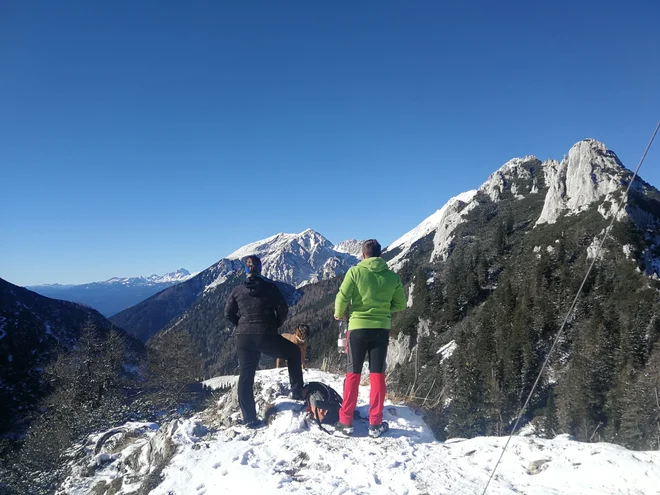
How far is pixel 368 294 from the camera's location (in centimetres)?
591

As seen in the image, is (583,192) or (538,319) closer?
(538,319)

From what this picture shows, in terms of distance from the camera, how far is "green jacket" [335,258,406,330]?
233 inches

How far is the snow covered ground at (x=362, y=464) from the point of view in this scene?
179 inches

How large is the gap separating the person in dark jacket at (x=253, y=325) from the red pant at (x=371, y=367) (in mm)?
1329

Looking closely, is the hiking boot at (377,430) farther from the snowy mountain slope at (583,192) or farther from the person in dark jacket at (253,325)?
the snowy mountain slope at (583,192)

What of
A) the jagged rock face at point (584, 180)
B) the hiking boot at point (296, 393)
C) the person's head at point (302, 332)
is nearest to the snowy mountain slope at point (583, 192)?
the jagged rock face at point (584, 180)

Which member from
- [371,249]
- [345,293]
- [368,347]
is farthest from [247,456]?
[371,249]

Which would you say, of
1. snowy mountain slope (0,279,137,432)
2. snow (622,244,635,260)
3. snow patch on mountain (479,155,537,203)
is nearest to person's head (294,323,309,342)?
snowy mountain slope (0,279,137,432)

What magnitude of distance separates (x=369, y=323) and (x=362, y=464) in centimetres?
199

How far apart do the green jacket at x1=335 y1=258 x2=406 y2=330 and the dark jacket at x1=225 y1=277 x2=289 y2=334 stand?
1.28m

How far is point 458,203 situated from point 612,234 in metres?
56.5

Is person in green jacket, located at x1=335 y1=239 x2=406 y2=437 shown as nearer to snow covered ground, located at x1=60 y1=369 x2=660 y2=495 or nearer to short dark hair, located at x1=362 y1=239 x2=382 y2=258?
short dark hair, located at x1=362 y1=239 x2=382 y2=258

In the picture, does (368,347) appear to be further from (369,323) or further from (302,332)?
(302,332)

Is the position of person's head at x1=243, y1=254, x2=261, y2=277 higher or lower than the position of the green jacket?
higher
